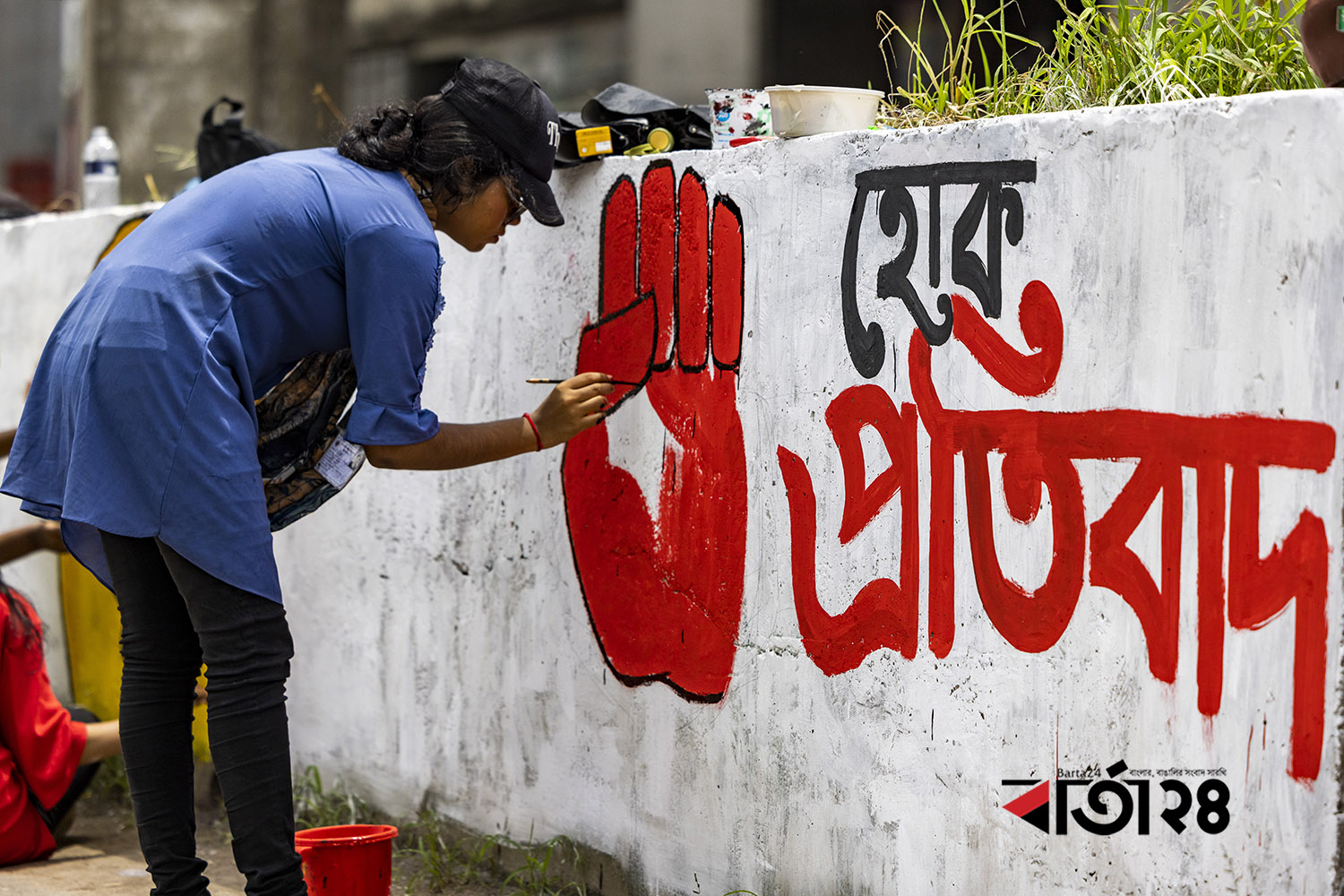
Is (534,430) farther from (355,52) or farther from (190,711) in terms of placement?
(355,52)

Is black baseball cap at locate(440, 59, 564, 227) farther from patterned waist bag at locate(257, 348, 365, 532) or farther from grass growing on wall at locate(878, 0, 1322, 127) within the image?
grass growing on wall at locate(878, 0, 1322, 127)

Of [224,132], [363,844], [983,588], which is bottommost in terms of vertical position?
Answer: [363,844]

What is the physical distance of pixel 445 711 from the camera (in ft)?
12.5

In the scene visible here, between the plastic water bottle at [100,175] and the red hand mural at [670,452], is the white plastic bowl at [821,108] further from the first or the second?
the plastic water bottle at [100,175]

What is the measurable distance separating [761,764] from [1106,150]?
4.62 feet

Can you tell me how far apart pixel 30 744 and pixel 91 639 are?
1.13 m

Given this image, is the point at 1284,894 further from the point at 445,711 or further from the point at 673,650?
the point at 445,711

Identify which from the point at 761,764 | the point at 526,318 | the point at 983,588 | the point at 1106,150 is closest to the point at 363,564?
the point at 526,318

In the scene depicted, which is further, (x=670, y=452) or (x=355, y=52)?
(x=355, y=52)

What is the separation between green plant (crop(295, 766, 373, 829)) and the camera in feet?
13.3

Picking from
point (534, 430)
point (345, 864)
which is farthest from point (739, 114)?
point (345, 864)

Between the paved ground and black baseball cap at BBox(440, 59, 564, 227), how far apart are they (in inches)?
79.8

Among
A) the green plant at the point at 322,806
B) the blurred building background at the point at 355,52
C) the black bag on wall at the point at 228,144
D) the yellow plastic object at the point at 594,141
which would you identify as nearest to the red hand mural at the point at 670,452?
the yellow plastic object at the point at 594,141

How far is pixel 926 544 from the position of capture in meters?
2.74
